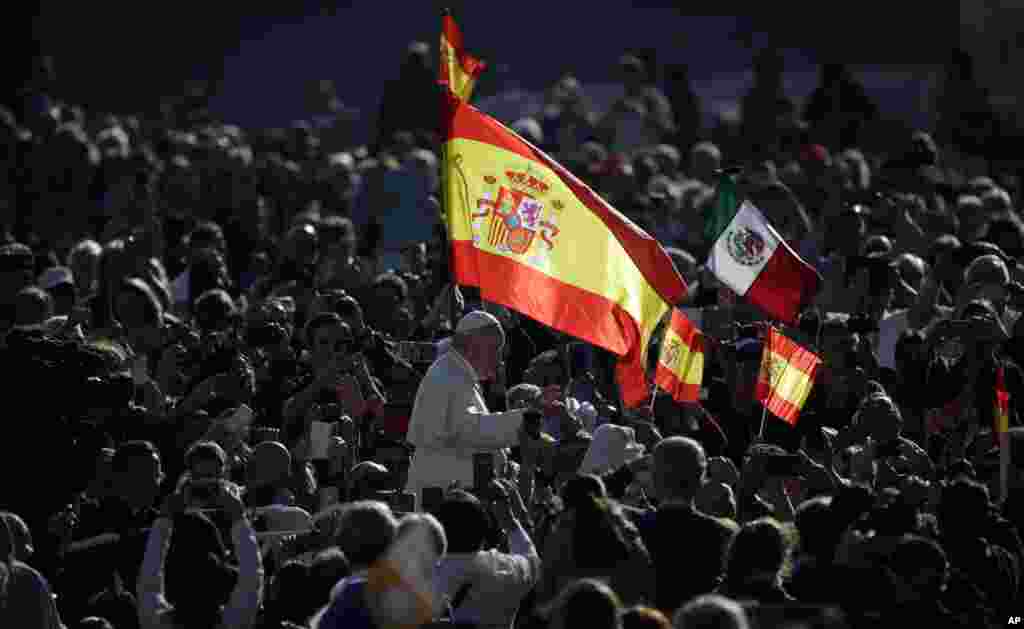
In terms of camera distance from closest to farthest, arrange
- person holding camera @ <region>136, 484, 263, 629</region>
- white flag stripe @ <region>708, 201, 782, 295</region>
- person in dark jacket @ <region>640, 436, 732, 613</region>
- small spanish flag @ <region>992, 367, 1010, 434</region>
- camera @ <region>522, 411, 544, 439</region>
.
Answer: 1. person in dark jacket @ <region>640, 436, 732, 613</region>
2. person holding camera @ <region>136, 484, 263, 629</region>
3. camera @ <region>522, 411, 544, 439</region>
4. small spanish flag @ <region>992, 367, 1010, 434</region>
5. white flag stripe @ <region>708, 201, 782, 295</region>

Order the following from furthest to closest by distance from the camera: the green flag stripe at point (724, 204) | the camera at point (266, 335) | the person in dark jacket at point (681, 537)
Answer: the green flag stripe at point (724, 204) < the camera at point (266, 335) < the person in dark jacket at point (681, 537)

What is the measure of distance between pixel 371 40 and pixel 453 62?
79.1ft

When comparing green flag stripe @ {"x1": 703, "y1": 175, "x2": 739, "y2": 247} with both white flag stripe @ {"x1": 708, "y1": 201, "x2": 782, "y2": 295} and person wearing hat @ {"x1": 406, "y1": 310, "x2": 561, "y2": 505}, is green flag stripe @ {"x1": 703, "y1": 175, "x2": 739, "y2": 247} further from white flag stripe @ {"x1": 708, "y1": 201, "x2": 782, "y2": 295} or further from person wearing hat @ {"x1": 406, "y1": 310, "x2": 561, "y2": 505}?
person wearing hat @ {"x1": 406, "y1": 310, "x2": 561, "y2": 505}

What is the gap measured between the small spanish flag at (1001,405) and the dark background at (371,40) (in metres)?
19.6

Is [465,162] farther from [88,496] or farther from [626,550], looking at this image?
[626,550]

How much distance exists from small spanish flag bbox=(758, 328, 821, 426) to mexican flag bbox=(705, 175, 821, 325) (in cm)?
21

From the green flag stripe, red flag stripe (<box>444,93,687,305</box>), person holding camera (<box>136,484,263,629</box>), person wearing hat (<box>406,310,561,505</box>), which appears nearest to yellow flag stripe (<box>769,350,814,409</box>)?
red flag stripe (<box>444,93,687,305</box>)

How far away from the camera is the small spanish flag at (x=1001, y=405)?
1283cm

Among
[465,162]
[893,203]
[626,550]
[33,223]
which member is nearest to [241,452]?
[465,162]

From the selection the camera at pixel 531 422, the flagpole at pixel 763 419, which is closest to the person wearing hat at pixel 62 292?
the flagpole at pixel 763 419

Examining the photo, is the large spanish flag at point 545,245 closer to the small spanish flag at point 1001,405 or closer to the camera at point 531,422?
the camera at point 531,422

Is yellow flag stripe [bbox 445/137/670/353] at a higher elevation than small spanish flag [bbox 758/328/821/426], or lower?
higher

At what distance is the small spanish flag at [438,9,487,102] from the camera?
13773mm

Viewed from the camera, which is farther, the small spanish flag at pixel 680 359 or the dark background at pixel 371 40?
the dark background at pixel 371 40
